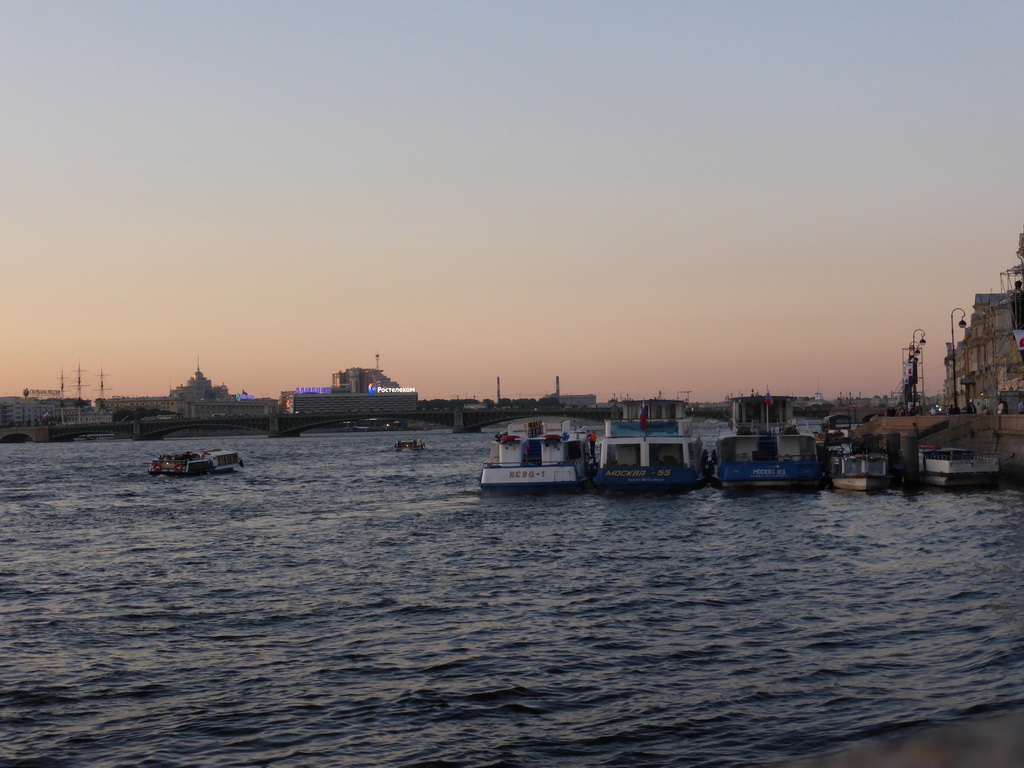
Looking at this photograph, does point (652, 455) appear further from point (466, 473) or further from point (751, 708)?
point (751, 708)

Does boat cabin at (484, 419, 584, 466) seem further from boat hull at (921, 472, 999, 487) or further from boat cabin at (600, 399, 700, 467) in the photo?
boat hull at (921, 472, 999, 487)

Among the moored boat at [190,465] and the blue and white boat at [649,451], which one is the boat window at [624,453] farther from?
the moored boat at [190,465]

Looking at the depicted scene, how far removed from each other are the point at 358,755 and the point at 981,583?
773 inches

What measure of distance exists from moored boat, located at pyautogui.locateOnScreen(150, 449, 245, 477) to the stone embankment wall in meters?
63.5

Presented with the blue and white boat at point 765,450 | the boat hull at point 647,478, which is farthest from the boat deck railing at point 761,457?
the boat hull at point 647,478

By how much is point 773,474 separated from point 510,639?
38917 millimetres

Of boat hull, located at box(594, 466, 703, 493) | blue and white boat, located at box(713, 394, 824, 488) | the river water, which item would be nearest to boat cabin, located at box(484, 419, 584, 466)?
boat hull, located at box(594, 466, 703, 493)

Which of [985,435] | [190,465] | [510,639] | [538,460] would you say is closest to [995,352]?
[985,435]

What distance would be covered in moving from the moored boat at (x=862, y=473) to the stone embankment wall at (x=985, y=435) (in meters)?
7.33

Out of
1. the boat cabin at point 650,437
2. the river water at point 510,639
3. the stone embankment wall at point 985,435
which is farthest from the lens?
the stone embankment wall at point 985,435

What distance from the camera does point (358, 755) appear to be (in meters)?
15.2

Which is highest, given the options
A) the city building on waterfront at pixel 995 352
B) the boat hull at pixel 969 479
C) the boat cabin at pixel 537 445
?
the city building on waterfront at pixel 995 352

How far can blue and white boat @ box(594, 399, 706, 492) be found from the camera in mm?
58188

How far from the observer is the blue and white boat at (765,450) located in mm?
58094
